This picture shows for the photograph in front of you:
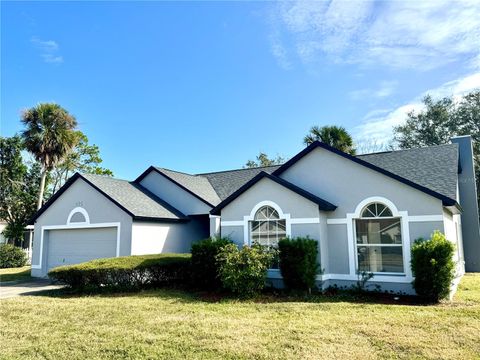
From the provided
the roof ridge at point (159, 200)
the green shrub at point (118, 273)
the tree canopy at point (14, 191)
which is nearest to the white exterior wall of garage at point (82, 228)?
the green shrub at point (118, 273)

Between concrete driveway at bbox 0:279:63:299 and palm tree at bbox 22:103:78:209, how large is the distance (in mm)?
11178


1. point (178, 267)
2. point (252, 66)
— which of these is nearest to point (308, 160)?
A: point (252, 66)

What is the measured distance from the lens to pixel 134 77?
19141 mm

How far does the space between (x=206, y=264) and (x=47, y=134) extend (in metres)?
20.7

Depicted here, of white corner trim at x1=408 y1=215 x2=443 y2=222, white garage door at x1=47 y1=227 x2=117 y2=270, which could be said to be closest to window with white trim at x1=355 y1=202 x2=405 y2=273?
white corner trim at x1=408 y1=215 x2=443 y2=222

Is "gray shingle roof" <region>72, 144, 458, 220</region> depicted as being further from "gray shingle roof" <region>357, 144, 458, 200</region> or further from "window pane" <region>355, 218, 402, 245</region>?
"window pane" <region>355, 218, 402, 245</region>

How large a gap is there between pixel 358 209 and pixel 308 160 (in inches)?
117

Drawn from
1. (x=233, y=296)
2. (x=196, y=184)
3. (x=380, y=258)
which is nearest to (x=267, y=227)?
(x=233, y=296)

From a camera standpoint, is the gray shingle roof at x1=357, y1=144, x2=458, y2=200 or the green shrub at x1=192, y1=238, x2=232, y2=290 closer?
the gray shingle roof at x1=357, y1=144, x2=458, y2=200

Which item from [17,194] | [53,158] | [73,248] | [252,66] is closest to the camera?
[252,66]

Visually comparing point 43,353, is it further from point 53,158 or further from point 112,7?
point 53,158

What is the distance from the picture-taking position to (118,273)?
43.8ft

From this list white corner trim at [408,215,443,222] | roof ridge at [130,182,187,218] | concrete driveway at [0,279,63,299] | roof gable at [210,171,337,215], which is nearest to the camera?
white corner trim at [408,215,443,222]

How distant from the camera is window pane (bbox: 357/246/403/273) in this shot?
40.8 ft
